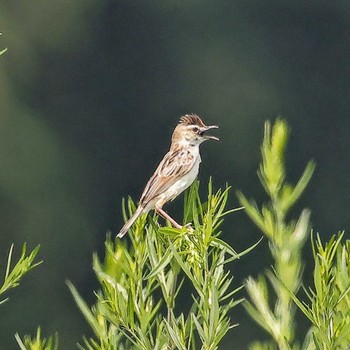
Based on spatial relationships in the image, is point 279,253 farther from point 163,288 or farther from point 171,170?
point 171,170

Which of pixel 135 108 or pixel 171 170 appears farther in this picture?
pixel 135 108

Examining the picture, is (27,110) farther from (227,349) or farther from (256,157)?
(227,349)

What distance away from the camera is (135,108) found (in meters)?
27.5

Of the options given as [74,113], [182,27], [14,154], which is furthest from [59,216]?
[182,27]

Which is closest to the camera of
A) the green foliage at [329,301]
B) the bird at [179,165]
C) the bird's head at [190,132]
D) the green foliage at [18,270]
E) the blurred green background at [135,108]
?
the green foliage at [329,301]

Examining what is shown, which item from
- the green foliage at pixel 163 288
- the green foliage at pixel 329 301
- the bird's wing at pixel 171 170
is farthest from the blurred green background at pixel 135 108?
the green foliage at pixel 329 301

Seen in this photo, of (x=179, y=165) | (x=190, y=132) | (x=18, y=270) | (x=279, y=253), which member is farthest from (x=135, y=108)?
(x=279, y=253)

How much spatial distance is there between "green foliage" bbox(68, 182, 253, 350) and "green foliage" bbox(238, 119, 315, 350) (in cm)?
4

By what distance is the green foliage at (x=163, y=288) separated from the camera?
1.94 meters

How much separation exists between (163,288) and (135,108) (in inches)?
1006

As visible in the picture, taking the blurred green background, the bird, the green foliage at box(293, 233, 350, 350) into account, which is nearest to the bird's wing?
the bird

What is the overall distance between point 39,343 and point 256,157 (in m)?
21.1

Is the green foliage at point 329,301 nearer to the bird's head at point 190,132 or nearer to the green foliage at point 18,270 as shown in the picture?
the green foliage at point 18,270

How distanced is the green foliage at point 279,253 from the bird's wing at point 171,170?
2400mm
